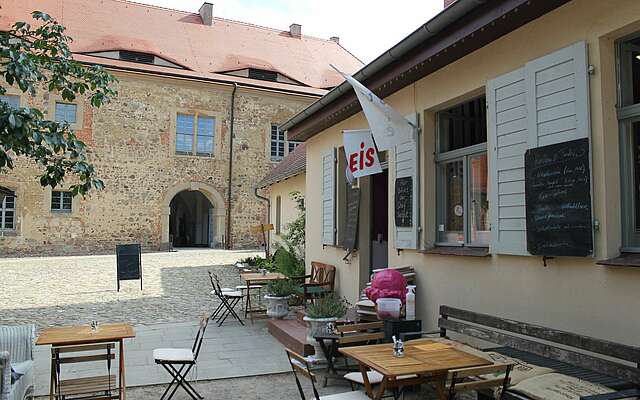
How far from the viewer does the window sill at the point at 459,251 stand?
4770mm

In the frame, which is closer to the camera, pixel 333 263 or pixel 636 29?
pixel 636 29

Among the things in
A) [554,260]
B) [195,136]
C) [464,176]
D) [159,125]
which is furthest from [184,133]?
[554,260]

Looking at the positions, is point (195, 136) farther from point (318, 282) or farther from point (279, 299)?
point (279, 299)

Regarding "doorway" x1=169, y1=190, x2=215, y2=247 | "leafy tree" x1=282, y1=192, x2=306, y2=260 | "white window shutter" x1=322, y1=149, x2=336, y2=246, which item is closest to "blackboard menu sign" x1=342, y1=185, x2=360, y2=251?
"white window shutter" x1=322, y1=149, x2=336, y2=246

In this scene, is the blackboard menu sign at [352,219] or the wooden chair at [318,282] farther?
the wooden chair at [318,282]

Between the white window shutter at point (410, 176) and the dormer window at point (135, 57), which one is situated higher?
the dormer window at point (135, 57)

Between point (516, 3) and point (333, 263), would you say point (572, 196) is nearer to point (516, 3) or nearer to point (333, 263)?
point (516, 3)

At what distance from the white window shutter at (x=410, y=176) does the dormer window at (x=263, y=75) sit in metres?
20.3

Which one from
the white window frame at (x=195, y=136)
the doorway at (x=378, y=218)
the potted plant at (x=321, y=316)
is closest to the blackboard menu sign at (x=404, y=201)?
the potted plant at (x=321, y=316)

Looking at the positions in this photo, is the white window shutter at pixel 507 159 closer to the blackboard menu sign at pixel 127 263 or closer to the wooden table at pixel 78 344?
the wooden table at pixel 78 344

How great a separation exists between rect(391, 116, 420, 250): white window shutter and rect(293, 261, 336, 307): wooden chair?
232cm

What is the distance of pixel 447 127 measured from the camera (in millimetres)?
5758

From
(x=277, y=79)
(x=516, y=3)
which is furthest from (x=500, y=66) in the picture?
(x=277, y=79)

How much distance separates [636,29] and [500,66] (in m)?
1.23
